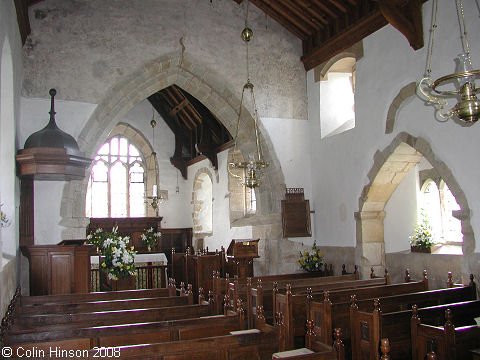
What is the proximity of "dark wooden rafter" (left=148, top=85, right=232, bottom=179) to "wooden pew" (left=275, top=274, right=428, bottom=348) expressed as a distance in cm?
732

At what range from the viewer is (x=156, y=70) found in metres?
8.38

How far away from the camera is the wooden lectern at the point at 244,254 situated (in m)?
8.84

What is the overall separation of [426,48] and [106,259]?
18.4 ft

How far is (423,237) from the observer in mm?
7559

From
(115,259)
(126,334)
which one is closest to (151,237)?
(115,259)

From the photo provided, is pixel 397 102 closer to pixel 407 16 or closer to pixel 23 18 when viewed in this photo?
pixel 407 16

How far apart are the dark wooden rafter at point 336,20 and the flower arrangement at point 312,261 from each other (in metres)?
3.46

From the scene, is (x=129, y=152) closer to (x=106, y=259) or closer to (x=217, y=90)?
(x=217, y=90)

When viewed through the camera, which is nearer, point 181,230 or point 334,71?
point 334,71

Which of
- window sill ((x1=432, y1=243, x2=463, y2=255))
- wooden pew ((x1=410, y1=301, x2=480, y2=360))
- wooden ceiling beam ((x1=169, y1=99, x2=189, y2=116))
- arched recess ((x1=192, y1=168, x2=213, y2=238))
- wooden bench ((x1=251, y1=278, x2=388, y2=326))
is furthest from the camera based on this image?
arched recess ((x1=192, y1=168, x2=213, y2=238))

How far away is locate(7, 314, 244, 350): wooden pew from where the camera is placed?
3.38m

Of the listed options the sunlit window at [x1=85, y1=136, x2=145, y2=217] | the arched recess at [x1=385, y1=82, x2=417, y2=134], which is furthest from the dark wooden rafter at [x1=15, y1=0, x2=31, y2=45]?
the sunlit window at [x1=85, y1=136, x2=145, y2=217]

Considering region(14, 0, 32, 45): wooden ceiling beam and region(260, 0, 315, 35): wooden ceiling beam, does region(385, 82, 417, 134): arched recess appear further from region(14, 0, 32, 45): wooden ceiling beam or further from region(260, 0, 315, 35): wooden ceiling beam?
region(14, 0, 32, 45): wooden ceiling beam

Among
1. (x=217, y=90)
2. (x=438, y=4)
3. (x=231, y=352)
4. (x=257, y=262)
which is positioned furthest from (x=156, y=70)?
(x=231, y=352)
